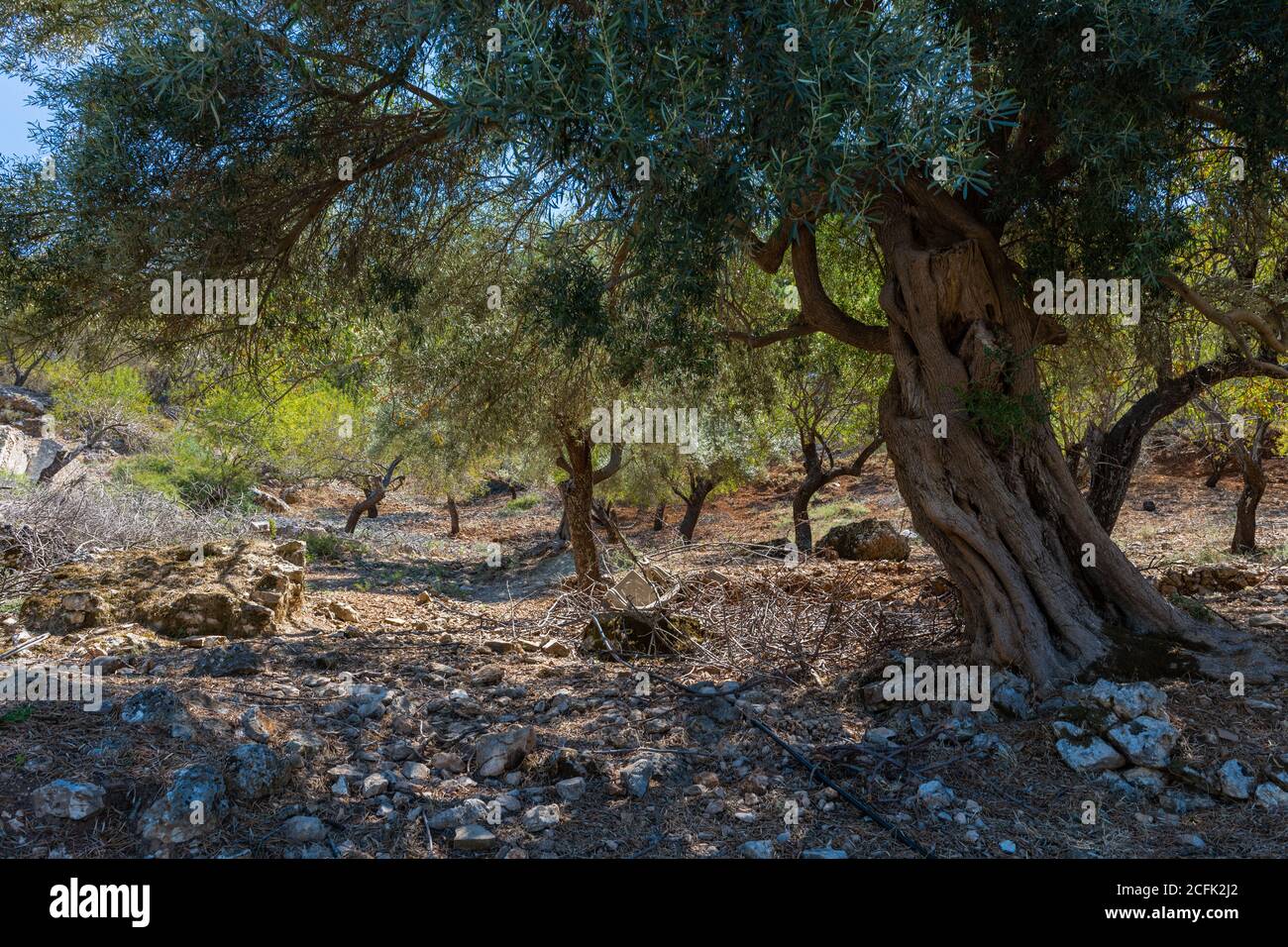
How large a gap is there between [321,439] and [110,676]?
18144mm

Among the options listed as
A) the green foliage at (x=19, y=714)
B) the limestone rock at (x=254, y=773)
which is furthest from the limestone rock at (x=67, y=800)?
the green foliage at (x=19, y=714)

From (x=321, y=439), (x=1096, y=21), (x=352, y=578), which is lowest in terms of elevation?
(x=352, y=578)

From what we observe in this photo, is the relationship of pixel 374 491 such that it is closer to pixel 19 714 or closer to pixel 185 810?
pixel 19 714

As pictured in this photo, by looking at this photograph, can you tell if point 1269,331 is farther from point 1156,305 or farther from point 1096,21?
point 1096,21

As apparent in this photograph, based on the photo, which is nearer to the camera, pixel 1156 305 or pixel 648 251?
pixel 648 251

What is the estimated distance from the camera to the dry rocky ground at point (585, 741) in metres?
3.64

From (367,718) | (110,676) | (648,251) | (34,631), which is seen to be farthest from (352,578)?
(648,251)

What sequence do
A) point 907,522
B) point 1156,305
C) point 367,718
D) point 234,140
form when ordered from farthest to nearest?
point 907,522
point 1156,305
point 234,140
point 367,718

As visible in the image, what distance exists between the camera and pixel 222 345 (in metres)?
6.88

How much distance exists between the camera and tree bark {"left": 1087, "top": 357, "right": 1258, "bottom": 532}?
7.43m

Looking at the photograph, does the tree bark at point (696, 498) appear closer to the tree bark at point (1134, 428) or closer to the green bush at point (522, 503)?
the green bush at point (522, 503)

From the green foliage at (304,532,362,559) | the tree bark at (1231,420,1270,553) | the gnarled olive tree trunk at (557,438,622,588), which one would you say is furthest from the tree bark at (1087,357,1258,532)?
the green foliage at (304,532,362,559)

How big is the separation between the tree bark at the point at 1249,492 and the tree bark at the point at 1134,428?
6.26 m

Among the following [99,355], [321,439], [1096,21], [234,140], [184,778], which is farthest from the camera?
[321,439]
